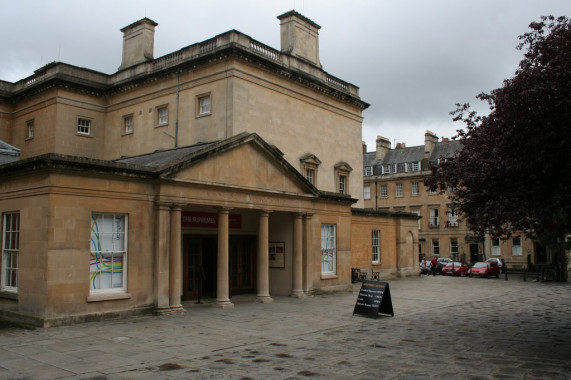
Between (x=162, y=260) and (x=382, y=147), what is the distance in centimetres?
5325

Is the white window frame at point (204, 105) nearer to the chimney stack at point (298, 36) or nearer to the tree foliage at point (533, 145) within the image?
the chimney stack at point (298, 36)

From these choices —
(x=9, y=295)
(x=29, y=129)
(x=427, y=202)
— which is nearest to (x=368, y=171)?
(x=427, y=202)

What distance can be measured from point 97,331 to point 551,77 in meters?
11.2

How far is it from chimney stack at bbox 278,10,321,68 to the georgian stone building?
0.10 metres

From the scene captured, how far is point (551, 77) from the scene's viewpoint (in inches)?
372

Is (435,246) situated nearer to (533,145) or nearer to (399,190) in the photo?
(399,190)

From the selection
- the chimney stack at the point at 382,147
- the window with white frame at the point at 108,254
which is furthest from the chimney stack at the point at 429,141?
the window with white frame at the point at 108,254

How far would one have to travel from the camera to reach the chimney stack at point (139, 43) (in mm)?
32781

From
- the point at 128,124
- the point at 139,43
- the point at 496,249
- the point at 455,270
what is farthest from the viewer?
the point at 496,249

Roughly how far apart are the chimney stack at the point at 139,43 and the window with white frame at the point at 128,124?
3.50 m

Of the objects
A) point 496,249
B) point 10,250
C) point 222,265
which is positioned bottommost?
point 496,249

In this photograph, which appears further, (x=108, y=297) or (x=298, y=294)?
(x=298, y=294)

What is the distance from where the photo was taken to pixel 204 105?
28219 mm

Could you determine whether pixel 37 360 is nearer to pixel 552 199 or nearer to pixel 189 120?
pixel 552 199
